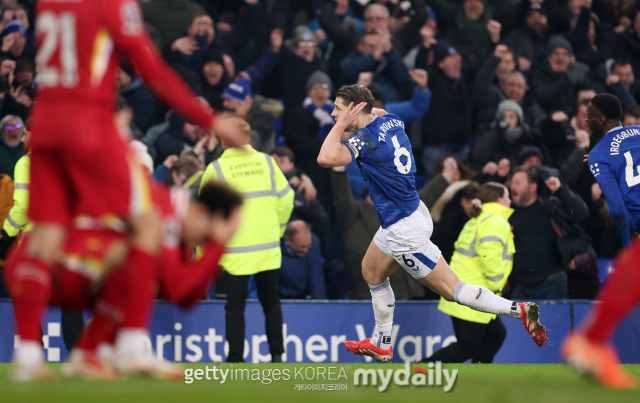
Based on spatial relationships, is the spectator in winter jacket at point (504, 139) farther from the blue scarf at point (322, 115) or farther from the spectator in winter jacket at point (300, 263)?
the spectator in winter jacket at point (300, 263)

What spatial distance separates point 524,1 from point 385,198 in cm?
670

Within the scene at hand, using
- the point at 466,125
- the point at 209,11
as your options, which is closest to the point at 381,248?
the point at 466,125

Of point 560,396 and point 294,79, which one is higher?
point 294,79

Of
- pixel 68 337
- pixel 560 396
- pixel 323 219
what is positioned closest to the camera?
pixel 560 396

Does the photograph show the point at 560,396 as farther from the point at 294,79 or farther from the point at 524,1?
the point at 524,1

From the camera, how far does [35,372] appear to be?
12.5 feet

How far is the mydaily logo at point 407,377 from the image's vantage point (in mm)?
4621

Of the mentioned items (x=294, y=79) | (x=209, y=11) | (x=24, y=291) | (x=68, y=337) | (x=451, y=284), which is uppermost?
(x=209, y=11)

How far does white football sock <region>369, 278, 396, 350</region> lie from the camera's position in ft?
21.7

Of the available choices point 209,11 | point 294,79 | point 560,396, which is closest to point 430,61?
point 294,79

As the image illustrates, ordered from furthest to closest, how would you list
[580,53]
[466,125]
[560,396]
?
[580,53], [466,125], [560,396]

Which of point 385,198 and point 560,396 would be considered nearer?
point 560,396

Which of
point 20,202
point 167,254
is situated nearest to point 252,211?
point 20,202

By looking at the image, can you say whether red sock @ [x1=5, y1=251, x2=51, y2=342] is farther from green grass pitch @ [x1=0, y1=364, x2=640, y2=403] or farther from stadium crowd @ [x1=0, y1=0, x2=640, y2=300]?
stadium crowd @ [x1=0, y1=0, x2=640, y2=300]
